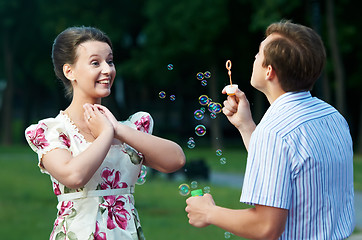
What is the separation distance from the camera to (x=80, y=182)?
8.86 feet

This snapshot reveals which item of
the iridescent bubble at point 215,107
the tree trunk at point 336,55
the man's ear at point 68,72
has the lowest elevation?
the iridescent bubble at point 215,107

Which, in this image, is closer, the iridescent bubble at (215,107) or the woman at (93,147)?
the woman at (93,147)

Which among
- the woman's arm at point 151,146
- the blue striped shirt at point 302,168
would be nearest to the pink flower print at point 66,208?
the woman's arm at point 151,146

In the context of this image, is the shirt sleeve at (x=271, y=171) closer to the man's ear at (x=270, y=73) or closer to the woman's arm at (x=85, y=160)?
the man's ear at (x=270, y=73)

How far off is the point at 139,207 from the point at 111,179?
353 inches

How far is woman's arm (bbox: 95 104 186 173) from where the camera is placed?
2.81 metres

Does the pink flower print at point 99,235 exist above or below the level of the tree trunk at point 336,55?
below

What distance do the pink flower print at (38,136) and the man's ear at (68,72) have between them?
28cm

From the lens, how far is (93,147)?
270 centimetres

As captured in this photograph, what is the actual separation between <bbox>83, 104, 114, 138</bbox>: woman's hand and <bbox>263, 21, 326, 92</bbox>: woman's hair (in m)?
0.76

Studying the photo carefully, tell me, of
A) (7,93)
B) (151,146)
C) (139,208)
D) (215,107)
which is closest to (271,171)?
(151,146)

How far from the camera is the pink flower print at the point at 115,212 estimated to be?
9.65ft

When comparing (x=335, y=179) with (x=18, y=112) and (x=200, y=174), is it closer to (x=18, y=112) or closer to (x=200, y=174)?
(x=200, y=174)

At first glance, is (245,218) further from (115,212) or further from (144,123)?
(144,123)
